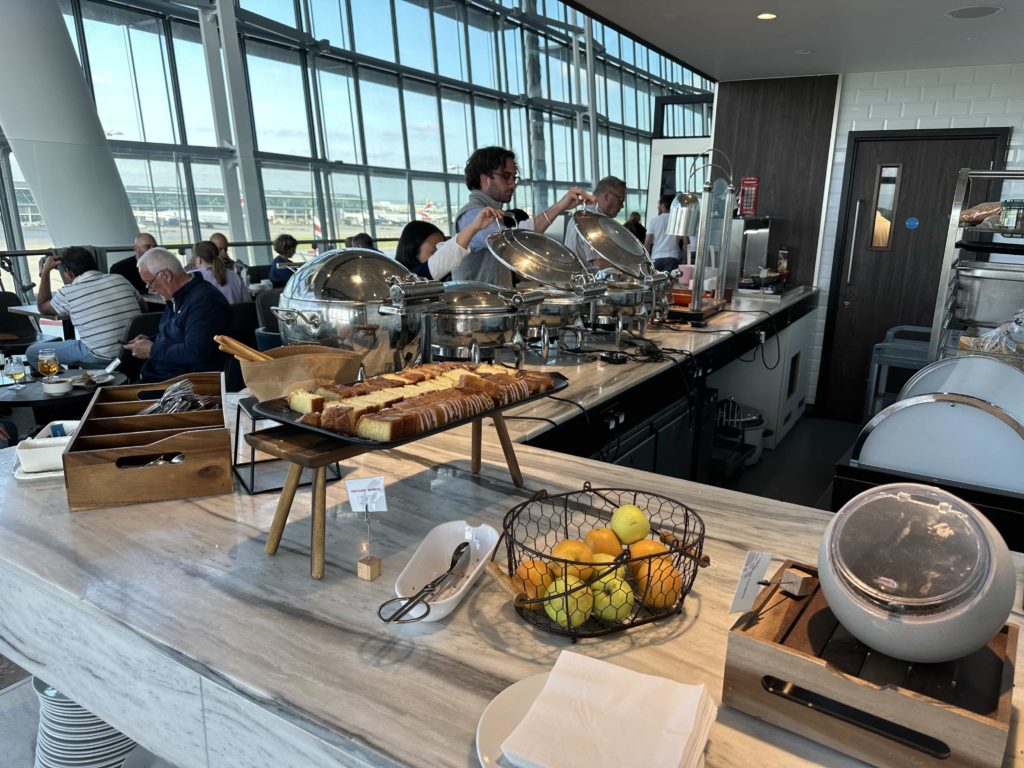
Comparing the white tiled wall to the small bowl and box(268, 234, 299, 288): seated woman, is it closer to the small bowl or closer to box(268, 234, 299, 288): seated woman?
box(268, 234, 299, 288): seated woman

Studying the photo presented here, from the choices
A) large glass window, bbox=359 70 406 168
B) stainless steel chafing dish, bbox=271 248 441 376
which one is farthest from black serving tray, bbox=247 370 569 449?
large glass window, bbox=359 70 406 168

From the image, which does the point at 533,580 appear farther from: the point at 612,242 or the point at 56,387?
the point at 56,387

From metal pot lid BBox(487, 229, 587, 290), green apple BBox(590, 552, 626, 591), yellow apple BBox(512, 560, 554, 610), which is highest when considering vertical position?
metal pot lid BBox(487, 229, 587, 290)

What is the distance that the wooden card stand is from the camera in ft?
2.43

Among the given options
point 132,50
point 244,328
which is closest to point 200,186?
point 132,50

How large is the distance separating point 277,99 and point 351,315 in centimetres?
826

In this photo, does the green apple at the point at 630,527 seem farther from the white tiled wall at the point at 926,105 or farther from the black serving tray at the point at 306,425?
the white tiled wall at the point at 926,105

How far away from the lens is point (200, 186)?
27.6 ft

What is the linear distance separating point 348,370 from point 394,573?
0.49 m

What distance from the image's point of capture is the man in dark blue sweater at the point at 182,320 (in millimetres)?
3305

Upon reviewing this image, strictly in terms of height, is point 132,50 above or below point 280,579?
above

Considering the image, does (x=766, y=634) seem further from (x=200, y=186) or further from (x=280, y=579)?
(x=200, y=186)

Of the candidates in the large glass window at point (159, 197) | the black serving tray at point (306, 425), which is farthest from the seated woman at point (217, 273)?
the black serving tray at point (306, 425)

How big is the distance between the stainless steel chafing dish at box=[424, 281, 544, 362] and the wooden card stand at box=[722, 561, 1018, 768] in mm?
1368
